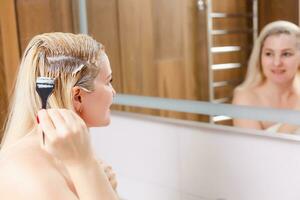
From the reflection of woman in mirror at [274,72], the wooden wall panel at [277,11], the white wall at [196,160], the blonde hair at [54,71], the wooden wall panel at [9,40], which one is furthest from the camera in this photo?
the wooden wall panel at [9,40]

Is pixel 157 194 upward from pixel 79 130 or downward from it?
downward

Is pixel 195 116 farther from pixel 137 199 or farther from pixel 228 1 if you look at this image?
pixel 228 1

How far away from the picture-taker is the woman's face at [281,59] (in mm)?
1378

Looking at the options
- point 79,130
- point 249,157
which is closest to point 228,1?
point 249,157

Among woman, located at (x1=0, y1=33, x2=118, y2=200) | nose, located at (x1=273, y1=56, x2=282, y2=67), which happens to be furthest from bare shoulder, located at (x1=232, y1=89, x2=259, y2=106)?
woman, located at (x1=0, y1=33, x2=118, y2=200)

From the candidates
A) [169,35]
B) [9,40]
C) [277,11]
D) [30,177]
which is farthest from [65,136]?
[169,35]

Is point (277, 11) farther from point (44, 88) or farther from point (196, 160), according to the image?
point (44, 88)

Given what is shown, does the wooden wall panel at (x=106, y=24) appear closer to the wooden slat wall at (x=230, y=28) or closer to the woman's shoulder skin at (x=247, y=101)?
the woman's shoulder skin at (x=247, y=101)

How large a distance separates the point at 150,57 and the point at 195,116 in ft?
2.44

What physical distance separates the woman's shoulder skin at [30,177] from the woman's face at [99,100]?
0.13m

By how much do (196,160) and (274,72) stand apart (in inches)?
16.6

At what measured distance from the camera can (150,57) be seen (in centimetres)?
201

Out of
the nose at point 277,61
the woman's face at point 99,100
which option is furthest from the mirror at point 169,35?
the woman's face at point 99,100

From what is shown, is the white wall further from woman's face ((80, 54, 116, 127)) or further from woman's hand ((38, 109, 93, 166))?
woman's hand ((38, 109, 93, 166))
